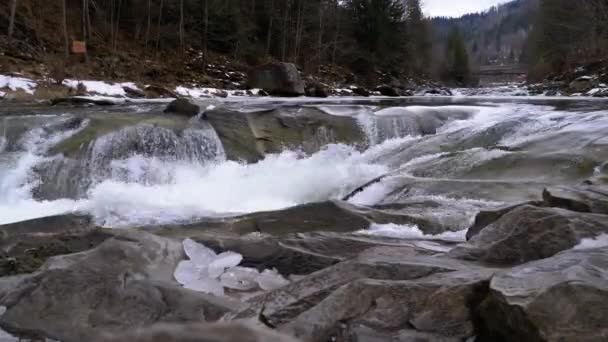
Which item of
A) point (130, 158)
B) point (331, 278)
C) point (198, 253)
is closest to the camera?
point (331, 278)

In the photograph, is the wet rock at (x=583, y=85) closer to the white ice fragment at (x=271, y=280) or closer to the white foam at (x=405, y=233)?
the white foam at (x=405, y=233)

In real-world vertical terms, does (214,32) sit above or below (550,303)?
above

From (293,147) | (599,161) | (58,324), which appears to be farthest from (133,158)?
(599,161)

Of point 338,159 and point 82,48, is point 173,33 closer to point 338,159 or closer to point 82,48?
point 82,48

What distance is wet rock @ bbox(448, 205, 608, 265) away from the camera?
3.61m

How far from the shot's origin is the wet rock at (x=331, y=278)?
3.07m

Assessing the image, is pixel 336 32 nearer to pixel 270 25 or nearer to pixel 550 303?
pixel 270 25

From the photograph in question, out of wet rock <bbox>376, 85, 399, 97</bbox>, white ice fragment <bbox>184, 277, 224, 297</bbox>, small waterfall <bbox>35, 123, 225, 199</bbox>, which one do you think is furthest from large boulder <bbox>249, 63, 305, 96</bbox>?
white ice fragment <bbox>184, 277, 224, 297</bbox>

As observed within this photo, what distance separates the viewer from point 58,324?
3.41 meters

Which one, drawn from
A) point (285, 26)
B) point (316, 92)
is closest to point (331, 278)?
point (316, 92)

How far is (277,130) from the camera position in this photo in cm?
1105

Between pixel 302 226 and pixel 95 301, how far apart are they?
2614 mm

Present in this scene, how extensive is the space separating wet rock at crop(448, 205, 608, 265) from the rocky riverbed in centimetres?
1

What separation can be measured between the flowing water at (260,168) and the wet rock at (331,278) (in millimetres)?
1868
